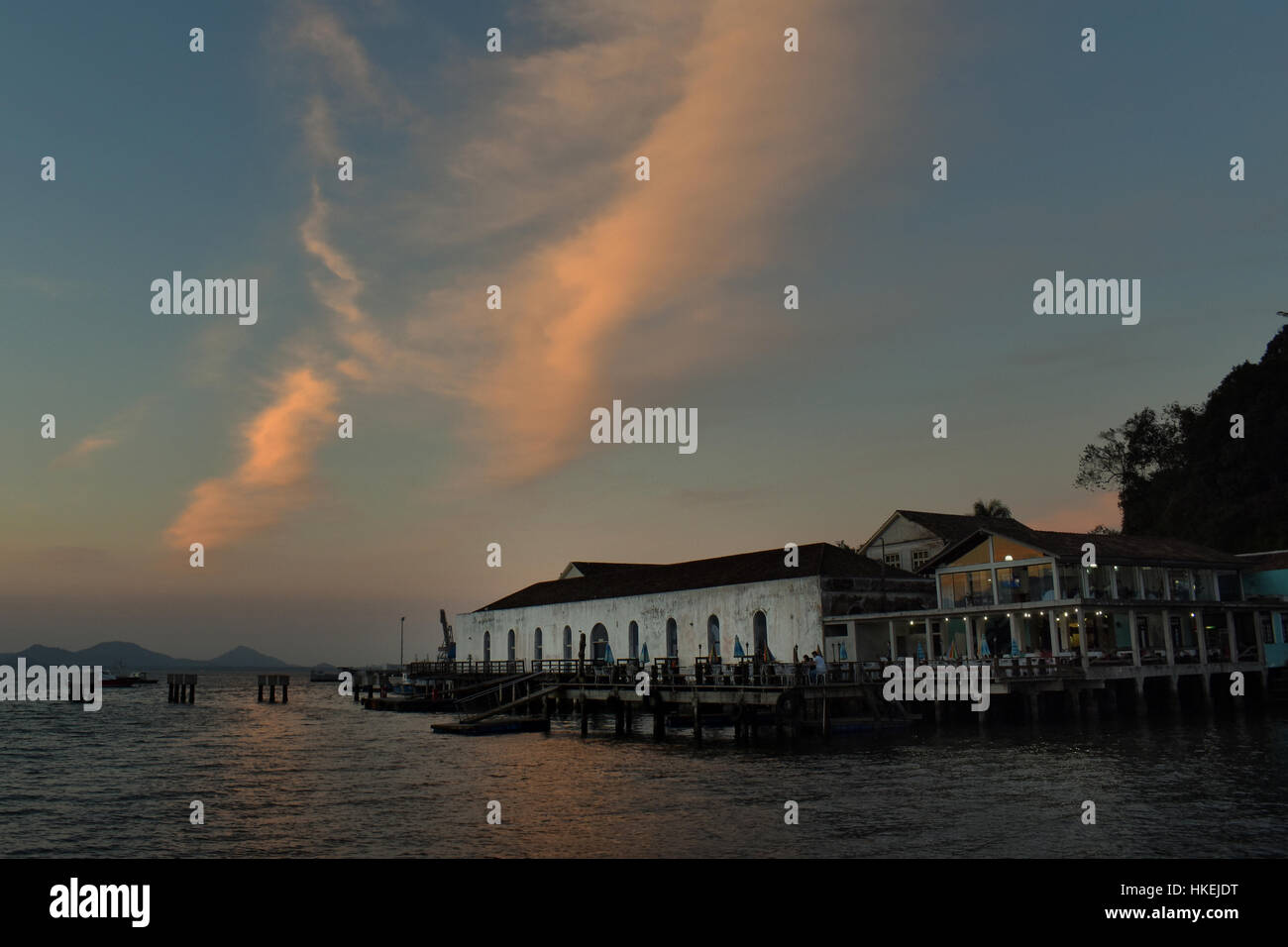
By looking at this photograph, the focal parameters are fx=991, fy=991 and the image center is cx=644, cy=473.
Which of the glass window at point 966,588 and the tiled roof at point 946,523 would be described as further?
the tiled roof at point 946,523

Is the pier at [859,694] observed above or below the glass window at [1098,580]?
below

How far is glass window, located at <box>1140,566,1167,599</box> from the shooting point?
4581 cm

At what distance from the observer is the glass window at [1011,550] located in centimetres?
4388

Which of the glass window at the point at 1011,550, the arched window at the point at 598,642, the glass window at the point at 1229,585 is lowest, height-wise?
the arched window at the point at 598,642

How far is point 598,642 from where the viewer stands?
2500 inches

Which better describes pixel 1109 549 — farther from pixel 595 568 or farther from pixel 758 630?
pixel 595 568

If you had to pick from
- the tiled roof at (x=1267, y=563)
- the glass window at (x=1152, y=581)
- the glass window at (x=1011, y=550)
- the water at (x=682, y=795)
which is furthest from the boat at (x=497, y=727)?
the tiled roof at (x=1267, y=563)

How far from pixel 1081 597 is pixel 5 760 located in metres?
43.9

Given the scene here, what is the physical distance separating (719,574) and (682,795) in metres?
31.8

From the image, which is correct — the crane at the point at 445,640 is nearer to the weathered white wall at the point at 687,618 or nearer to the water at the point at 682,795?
the weathered white wall at the point at 687,618

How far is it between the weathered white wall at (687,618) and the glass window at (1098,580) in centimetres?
1227

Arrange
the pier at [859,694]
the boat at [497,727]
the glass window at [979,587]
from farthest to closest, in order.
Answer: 1. the boat at [497,727]
2. the glass window at [979,587]
3. the pier at [859,694]
